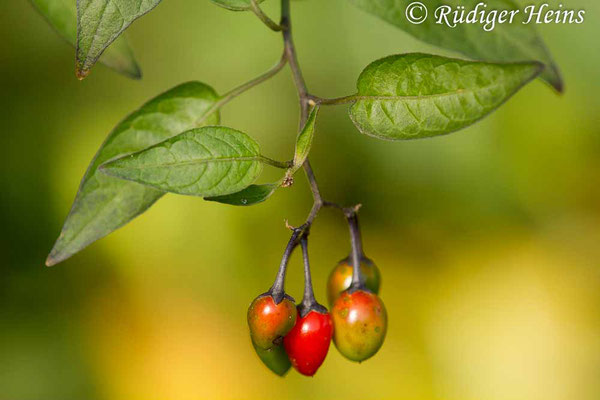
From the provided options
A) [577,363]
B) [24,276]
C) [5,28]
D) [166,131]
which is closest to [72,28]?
[166,131]

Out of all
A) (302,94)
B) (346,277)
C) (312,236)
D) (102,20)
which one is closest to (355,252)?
(346,277)

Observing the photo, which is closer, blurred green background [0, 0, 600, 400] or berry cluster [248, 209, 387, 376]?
berry cluster [248, 209, 387, 376]

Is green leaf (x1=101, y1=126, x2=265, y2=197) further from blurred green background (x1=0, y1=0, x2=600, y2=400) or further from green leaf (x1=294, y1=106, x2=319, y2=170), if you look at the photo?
blurred green background (x1=0, y1=0, x2=600, y2=400)

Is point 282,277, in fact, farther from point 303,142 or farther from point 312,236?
point 312,236

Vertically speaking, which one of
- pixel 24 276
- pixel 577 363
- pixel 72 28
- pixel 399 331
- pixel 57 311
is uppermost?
pixel 72 28

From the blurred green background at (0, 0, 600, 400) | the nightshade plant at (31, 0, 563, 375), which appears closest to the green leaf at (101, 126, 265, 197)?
the nightshade plant at (31, 0, 563, 375)

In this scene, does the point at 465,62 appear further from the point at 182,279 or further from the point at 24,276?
the point at 24,276
